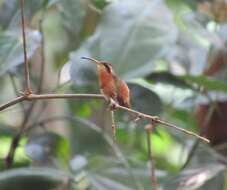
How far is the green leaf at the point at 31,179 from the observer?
0.80 metres

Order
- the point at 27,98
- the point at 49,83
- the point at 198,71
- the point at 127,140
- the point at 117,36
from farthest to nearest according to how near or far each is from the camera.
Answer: the point at 49,83 < the point at 127,140 < the point at 198,71 < the point at 117,36 < the point at 27,98

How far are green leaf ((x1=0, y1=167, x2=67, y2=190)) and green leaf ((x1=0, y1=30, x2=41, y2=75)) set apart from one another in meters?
0.15

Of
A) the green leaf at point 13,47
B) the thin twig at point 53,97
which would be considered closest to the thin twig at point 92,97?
the thin twig at point 53,97

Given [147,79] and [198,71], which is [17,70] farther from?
[198,71]

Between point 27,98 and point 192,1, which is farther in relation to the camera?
point 192,1

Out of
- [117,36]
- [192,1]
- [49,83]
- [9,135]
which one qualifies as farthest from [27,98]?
[49,83]

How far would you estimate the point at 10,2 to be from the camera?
863mm

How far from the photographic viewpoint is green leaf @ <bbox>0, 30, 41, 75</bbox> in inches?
30.7

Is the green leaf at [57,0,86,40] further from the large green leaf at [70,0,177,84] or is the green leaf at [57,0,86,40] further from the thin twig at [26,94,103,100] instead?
the thin twig at [26,94,103,100]

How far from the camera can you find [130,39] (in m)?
0.85

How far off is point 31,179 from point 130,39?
25cm

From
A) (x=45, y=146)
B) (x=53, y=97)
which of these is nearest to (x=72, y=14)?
(x=45, y=146)

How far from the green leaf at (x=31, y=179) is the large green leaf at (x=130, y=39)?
5.5 inches

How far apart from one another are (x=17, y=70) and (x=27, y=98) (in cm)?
42
